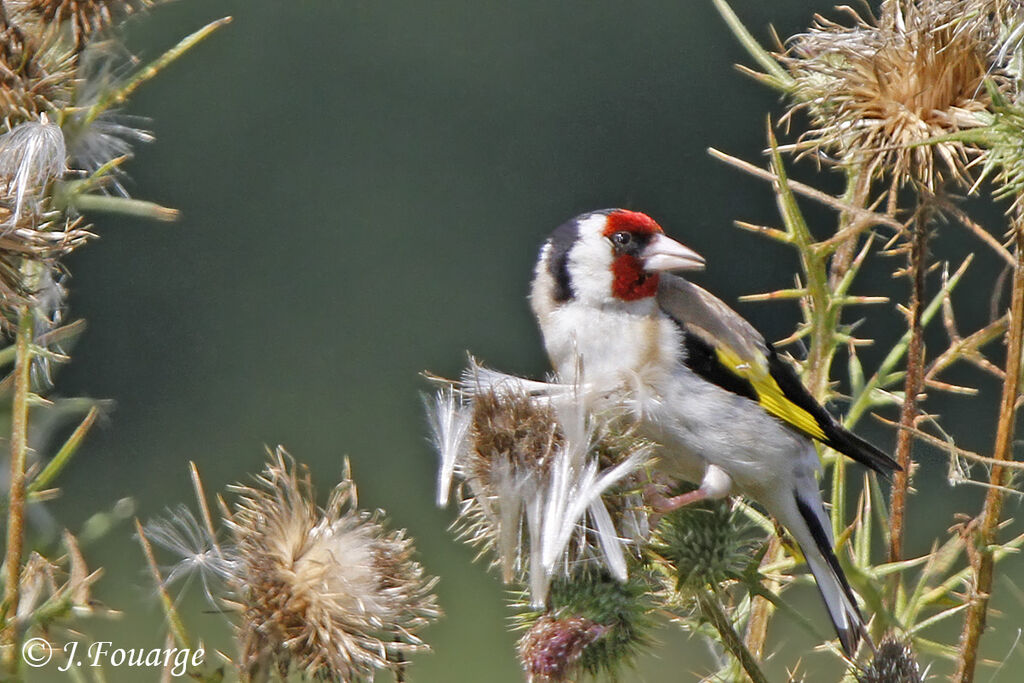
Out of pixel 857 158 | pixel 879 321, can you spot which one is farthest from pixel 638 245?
pixel 879 321

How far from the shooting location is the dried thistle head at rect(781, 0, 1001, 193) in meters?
1.68

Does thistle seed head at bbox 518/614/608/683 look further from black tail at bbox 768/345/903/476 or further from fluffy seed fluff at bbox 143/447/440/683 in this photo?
black tail at bbox 768/345/903/476

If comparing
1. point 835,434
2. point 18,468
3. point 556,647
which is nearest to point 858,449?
point 835,434

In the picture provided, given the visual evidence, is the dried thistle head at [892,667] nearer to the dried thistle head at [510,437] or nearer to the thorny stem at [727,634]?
the thorny stem at [727,634]

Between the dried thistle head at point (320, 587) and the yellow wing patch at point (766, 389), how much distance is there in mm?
762

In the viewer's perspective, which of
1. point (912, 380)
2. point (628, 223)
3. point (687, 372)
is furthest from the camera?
point (628, 223)

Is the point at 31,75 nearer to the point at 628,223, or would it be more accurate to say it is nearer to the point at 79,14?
the point at 79,14

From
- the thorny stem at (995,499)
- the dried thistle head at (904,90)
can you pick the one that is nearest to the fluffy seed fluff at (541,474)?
the thorny stem at (995,499)

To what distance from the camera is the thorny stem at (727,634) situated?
142 cm

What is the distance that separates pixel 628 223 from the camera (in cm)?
215

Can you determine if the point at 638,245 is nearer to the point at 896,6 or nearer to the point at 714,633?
the point at 896,6

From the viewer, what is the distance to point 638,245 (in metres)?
2.12

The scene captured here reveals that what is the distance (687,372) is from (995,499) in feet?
1.93

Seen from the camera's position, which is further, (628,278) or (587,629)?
(628,278)
